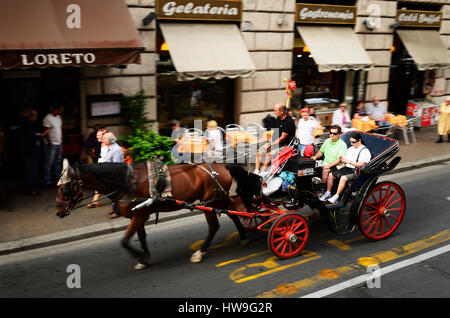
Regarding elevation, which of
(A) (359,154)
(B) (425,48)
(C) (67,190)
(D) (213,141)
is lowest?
(C) (67,190)

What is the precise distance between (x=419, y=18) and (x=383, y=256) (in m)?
12.5

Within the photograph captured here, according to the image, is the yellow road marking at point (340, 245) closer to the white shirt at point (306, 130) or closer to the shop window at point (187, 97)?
the white shirt at point (306, 130)

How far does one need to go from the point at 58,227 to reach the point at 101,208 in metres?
1.10

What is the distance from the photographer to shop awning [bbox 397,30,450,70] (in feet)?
49.5

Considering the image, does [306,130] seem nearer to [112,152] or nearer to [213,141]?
[213,141]

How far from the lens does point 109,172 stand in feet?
17.7

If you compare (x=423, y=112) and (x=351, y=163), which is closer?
(x=351, y=163)

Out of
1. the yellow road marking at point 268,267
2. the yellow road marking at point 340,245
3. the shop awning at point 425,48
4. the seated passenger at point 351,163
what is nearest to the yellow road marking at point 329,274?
the yellow road marking at point 268,267

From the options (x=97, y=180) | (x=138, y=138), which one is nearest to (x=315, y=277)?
(x=97, y=180)

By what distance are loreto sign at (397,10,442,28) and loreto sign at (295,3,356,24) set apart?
2.58 m

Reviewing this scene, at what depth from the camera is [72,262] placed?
6.18 meters

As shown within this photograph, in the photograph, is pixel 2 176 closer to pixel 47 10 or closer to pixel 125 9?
pixel 47 10

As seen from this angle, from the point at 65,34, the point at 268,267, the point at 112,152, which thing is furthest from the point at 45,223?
the point at 268,267
